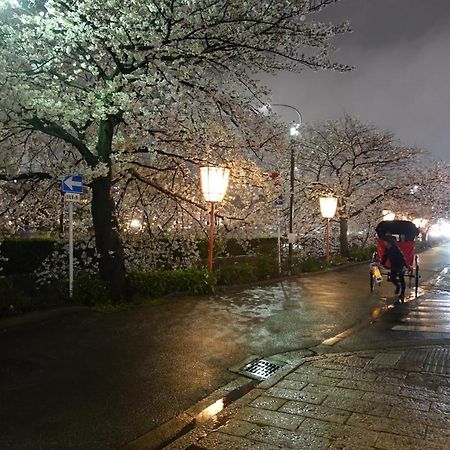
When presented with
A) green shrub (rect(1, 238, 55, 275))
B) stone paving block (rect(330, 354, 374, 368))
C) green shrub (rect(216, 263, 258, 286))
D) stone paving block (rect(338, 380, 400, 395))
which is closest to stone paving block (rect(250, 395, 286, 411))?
stone paving block (rect(338, 380, 400, 395))

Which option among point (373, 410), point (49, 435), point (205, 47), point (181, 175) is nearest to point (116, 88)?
point (205, 47)

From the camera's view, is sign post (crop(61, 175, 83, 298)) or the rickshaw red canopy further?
the rickshaw red canopy

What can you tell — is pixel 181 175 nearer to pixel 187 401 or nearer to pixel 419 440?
pixel 187 401

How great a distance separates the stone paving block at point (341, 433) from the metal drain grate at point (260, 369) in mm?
1579

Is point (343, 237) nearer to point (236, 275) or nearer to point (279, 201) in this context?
point (279, 201)

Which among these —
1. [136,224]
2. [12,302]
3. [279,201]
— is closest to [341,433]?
[12,302]

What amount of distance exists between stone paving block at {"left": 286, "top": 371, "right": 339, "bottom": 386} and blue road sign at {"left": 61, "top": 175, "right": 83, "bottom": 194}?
20.7 ft

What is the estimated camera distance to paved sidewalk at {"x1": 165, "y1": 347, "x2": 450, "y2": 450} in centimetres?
391

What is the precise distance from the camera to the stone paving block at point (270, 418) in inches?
167

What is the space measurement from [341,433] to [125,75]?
7.76m

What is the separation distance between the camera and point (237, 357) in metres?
6.66

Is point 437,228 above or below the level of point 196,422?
above

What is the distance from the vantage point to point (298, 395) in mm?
5020

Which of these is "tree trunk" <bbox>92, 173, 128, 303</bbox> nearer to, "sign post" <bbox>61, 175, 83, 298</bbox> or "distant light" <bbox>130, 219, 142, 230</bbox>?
"sign post" <bbox>61, 175, 83, 298</bbox>
